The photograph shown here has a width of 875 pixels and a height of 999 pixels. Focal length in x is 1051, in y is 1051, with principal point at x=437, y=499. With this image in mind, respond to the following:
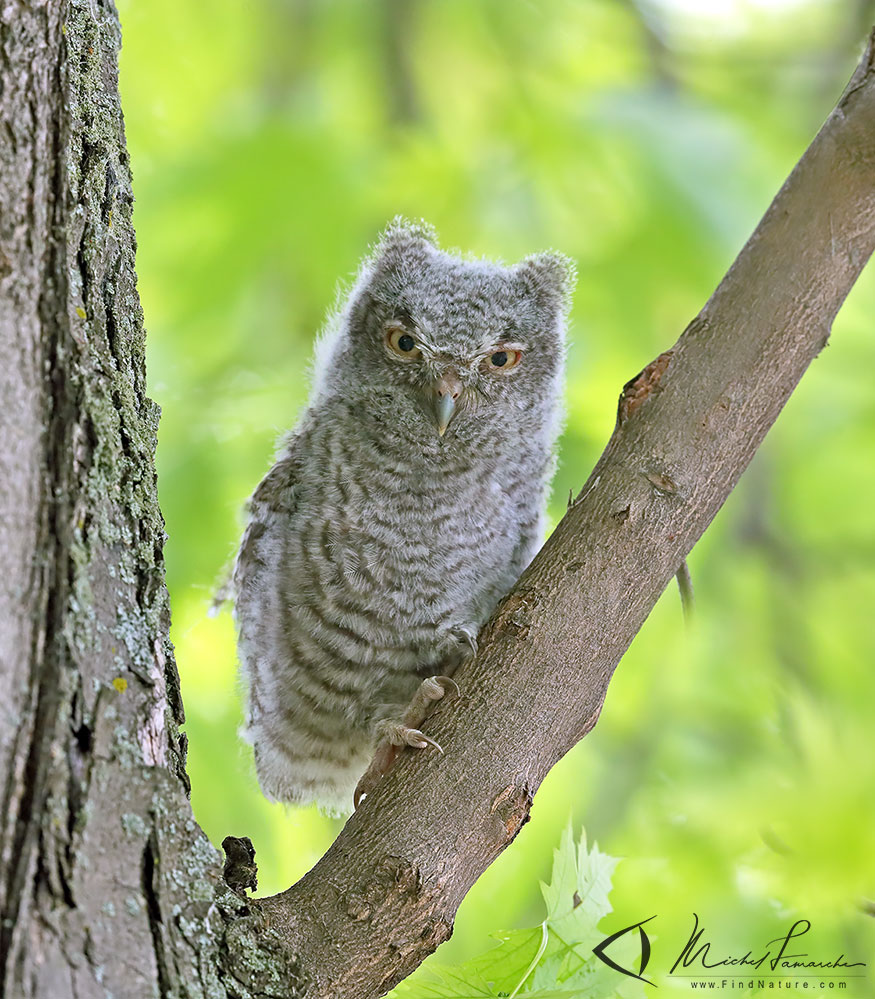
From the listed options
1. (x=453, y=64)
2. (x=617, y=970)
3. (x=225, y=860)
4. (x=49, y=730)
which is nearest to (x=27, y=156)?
(x=49, y=730)

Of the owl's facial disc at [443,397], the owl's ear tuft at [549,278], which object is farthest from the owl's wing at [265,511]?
the owl's ear tuft at [549,278]

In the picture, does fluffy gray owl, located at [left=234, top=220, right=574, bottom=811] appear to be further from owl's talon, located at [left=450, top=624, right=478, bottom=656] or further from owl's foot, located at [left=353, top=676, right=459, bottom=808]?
owl's foot, located at [left=353, top=676, right=459, bottom=808]

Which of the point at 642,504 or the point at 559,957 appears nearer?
the point at 559,957

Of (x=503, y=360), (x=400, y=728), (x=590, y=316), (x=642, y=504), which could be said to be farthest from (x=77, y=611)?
(x=590, y=316)

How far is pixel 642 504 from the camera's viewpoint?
1.72 metres

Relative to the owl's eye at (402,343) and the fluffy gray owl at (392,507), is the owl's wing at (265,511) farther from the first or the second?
the owl's eye at (402,343)

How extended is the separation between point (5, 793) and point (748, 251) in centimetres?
140

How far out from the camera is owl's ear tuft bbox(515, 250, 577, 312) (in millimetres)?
2793

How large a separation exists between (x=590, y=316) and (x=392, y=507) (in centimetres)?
124

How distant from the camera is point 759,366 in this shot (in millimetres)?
1738

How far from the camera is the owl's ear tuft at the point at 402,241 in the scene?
2.79m

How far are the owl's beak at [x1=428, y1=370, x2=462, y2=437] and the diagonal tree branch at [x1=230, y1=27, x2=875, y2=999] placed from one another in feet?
2.33

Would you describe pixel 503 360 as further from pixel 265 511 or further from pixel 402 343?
pixel 265 511

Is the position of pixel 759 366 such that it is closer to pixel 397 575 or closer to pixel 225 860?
pixel 397 575
